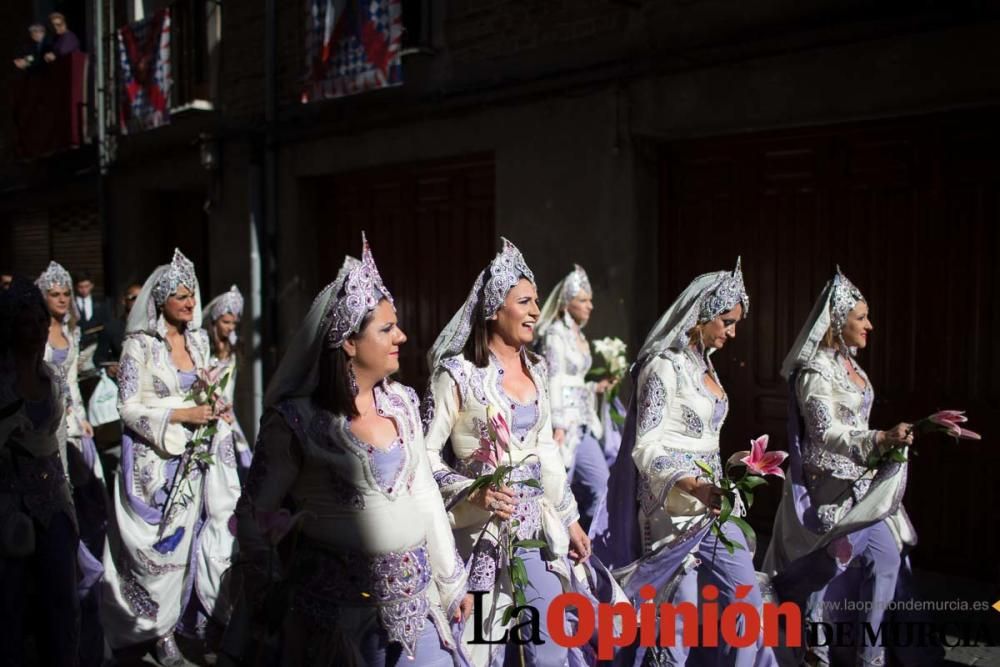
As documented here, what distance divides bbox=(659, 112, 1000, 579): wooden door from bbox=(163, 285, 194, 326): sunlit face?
4.10 m

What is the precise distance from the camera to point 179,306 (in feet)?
18.7

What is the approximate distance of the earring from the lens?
3064 mm

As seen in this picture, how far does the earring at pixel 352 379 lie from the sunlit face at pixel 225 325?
14.0 feet

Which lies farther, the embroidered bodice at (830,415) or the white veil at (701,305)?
the embroidered bodice at (830,415)

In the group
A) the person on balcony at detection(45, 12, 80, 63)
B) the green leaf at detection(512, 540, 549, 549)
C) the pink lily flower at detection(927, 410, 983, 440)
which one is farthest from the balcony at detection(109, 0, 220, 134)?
the pink lily flower at detection(927, 410, 983, 440)

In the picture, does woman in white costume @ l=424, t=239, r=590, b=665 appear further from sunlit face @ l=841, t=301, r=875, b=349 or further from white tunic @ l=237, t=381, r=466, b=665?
sunlit face @ l=841, t=301, r=875, b=349

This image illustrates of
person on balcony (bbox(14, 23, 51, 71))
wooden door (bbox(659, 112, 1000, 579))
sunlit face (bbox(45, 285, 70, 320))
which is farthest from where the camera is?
person on balcony (bbox(14, 23, 51, 71))

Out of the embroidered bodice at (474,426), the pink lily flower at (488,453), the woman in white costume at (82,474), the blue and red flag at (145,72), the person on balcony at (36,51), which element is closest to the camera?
the pink lily flower at (488,453)

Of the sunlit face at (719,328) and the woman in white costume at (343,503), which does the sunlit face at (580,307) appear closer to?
the sunlit face at (719,328)

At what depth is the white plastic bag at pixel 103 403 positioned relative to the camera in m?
8.51

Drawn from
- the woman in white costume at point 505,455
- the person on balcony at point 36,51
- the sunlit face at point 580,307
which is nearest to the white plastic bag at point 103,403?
the sunlit face at point 580,307

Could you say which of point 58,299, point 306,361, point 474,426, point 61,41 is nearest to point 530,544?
point 474,426

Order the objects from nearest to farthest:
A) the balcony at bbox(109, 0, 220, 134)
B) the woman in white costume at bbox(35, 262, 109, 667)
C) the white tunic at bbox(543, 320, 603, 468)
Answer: the woman in white costume at bbox(35, 262, 109, 667) < the white tunic at bbox(543, 320, 603, 468) < the balcony at bbox(109, 0, 220, 134)

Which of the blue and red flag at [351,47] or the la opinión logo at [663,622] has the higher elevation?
the blue and red flag at [351,47]
